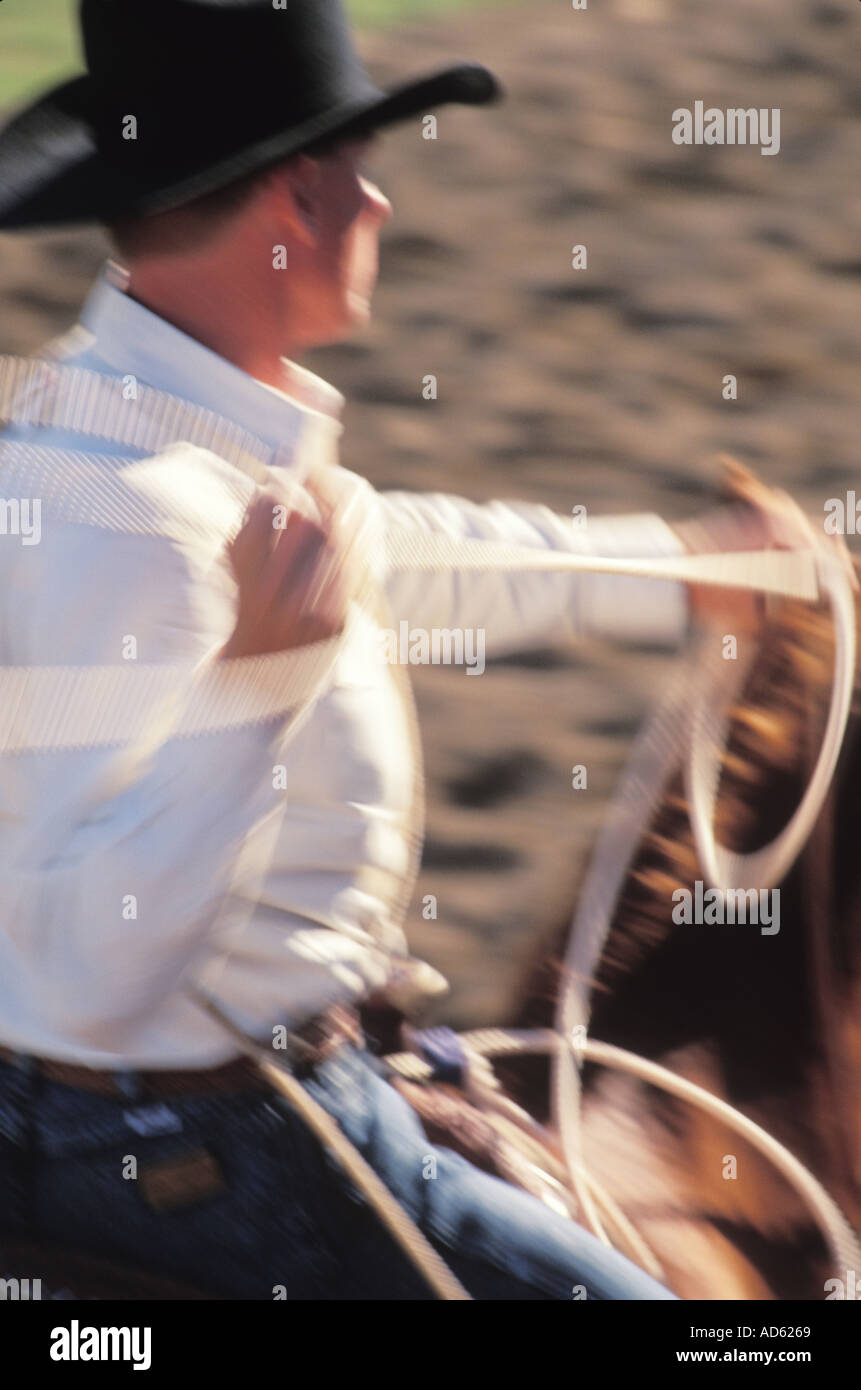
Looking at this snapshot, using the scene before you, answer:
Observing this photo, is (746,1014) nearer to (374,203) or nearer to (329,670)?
(329,670)

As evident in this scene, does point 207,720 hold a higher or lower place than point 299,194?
lower

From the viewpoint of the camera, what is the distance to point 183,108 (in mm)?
1324

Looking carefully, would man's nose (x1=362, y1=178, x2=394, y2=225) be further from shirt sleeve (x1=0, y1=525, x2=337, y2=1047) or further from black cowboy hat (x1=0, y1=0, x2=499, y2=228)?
shirt sleeve (x1=0, y1=525, x2=337, y2=1047)

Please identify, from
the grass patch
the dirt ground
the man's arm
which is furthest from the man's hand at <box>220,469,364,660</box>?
the grass patch

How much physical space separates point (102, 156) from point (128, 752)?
18.7 inches

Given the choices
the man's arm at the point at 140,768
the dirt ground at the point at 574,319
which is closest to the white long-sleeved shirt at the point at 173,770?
the man's arm at the point at 140,768

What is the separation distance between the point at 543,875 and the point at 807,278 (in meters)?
2.00

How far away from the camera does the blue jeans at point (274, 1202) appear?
51.8 inches

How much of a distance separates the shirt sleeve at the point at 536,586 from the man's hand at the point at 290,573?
49 centimetres

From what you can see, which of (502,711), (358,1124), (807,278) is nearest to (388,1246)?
(358,1124)

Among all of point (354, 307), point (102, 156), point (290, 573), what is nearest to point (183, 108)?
point (102, 156)

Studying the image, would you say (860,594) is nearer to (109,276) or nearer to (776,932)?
(776,932)

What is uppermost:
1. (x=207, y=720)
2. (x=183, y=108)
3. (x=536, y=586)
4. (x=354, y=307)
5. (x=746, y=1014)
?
(x=183, y=108)

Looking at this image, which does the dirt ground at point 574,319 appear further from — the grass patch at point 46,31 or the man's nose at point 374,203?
the man's nose at point 374,203
